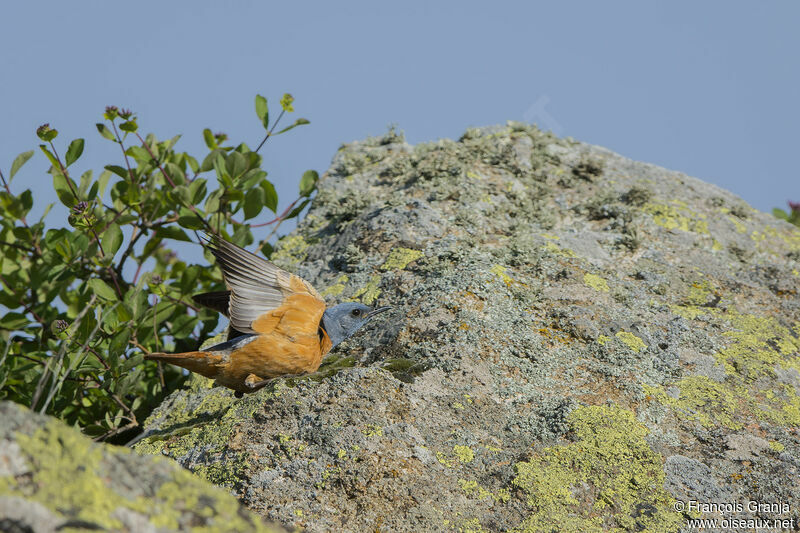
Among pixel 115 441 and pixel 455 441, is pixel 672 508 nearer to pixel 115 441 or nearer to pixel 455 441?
pixel 455 441

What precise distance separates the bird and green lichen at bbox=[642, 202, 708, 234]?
303cm

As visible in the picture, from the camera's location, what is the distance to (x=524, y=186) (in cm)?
632

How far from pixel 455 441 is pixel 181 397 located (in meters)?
2.07

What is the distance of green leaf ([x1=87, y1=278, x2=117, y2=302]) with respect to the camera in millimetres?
5144

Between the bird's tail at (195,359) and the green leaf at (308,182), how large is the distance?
2601mm

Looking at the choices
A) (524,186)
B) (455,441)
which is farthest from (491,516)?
(524,186)

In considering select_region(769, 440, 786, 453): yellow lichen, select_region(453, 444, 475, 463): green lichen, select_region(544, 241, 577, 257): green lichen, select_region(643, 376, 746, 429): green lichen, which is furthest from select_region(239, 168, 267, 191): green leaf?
select_region(769, 440, 786, 453): yellow lichen

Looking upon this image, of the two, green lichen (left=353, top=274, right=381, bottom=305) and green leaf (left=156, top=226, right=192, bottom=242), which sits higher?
green lichen (left=353, top=274, right=381, bottom=305)

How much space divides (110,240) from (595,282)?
145 inches

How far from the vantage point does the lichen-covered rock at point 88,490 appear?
1.61m

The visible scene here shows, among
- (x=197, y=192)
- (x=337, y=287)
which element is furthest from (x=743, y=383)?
(x=197, y=192)

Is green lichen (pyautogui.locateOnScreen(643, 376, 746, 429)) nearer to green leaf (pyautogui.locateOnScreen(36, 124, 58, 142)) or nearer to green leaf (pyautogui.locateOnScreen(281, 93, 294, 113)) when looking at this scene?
green leaf (pyautogui.locateOnScreen(281, 93, 294, 113))

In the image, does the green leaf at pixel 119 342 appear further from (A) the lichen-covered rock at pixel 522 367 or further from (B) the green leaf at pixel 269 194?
(B) the green leaf at pixel 269 194

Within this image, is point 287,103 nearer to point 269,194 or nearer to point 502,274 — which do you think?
point 269,194
